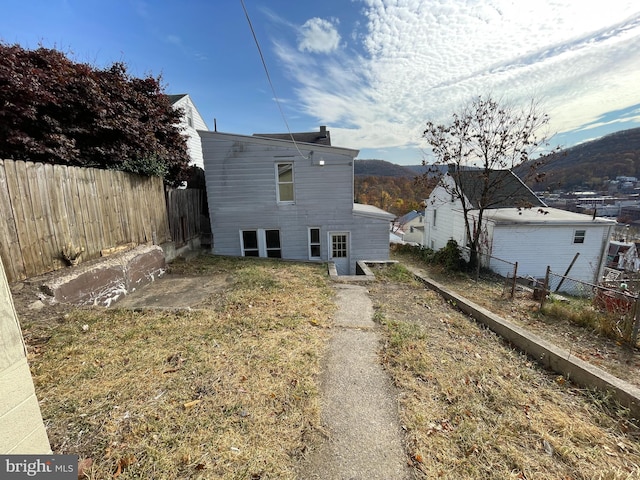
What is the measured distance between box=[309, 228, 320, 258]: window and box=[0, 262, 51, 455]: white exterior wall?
349 inches

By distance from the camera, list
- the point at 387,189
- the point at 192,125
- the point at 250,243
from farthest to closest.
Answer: the point at 387,189 → the point at 192,125 → the point at 250,243

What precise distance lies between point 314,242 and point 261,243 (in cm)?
205

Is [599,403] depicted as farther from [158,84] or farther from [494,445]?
[158,84]

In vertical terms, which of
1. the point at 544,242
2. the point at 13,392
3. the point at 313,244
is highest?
the point at 13,392

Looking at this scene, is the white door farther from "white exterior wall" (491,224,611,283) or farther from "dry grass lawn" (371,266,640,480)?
"white exterior wall" (491,224,611,283)

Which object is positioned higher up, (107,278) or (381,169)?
(381,169)

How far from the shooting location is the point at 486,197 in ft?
38.3

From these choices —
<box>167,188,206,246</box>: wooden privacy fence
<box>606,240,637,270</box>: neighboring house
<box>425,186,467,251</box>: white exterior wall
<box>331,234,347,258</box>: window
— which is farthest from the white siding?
<box>606,240,637,270</box>: neighboring house

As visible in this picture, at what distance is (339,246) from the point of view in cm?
1032

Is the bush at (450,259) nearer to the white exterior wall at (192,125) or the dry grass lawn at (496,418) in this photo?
the dry grass lawn at (496,418)

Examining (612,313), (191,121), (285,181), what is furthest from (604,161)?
(191,121)

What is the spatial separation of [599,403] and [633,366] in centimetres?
164

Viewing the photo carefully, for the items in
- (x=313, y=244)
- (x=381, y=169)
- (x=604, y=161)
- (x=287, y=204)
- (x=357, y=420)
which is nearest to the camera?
(x=357, y=420)

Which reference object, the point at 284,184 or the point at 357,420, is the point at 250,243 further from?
the point at 357,420
